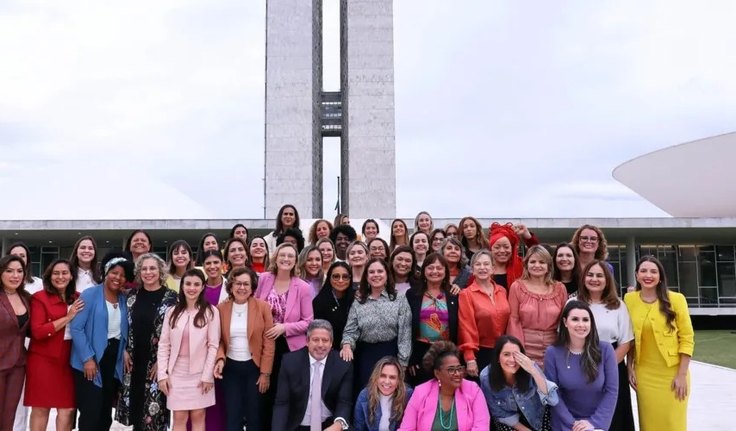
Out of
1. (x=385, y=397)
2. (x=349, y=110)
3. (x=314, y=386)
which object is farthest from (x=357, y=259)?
(x=349, y=110)

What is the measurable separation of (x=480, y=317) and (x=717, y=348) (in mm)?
12758

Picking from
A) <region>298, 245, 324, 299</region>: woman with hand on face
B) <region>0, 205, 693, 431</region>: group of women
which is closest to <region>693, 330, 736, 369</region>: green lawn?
<region>0, 205, 693, 431</region>: group of women

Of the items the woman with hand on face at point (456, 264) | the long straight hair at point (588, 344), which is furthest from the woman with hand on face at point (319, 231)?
the long straight hair at point (588, 344)

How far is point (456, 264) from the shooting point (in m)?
5.20

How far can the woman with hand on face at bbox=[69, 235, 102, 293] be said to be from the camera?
521cm

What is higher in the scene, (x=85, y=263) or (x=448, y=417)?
(x=85, y=263)

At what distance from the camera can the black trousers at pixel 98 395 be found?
15.3 feet

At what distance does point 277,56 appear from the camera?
33125 mm

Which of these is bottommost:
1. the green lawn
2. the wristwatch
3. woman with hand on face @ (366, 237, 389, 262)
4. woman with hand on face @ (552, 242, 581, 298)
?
the green lawn

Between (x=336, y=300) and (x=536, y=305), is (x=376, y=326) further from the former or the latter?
(x=536, y=305)

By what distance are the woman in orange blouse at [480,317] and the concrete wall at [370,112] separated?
91.5 feet

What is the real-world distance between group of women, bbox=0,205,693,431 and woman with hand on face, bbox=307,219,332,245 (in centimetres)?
156

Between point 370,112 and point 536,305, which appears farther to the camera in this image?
point 370,112

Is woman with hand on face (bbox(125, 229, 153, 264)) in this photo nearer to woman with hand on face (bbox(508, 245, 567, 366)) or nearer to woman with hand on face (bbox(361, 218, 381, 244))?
woman with hand on face (bbox(361, 218, 381, 244))
